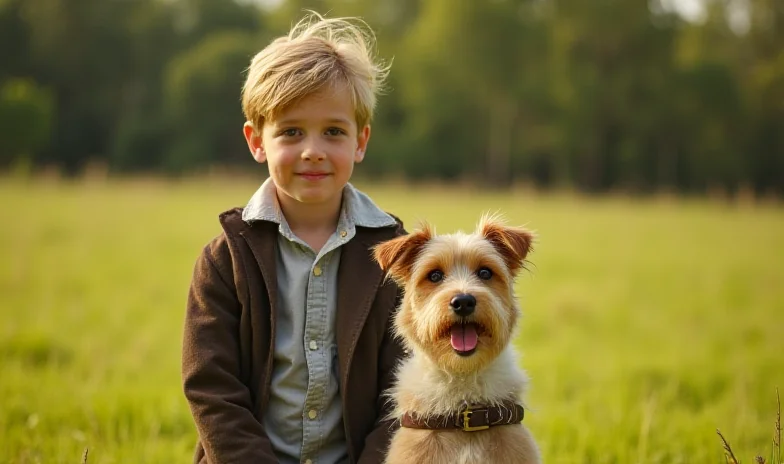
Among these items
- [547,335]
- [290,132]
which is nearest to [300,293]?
[290,132]

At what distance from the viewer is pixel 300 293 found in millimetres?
4008

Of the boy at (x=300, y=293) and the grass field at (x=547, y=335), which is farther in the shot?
the grass field at (x=547, y=335)

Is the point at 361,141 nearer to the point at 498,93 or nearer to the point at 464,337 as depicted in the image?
the point at 464,337

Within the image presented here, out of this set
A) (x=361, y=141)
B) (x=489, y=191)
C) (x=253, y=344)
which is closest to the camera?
(x=253, y=344)

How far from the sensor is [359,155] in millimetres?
4344

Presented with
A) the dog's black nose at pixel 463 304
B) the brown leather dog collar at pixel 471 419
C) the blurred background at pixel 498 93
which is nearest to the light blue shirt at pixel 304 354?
the brown leather dog collar at pixel 471 419

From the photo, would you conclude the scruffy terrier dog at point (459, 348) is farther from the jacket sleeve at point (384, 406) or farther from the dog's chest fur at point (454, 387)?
the jacket sleeve at point (384, 406)

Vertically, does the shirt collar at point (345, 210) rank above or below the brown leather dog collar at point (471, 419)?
above

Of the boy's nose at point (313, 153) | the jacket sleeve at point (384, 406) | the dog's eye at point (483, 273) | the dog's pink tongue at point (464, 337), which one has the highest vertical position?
the boy's nose at point (313, 153)

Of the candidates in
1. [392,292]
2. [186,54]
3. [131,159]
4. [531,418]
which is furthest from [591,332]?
[186,54]

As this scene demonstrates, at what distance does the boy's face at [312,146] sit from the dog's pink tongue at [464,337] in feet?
3.65

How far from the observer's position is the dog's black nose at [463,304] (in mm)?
3324

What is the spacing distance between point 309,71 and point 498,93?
161ft

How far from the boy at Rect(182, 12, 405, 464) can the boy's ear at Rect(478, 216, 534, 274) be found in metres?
0.64
